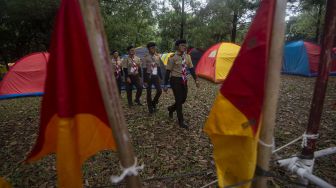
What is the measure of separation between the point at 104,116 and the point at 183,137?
4199 mm

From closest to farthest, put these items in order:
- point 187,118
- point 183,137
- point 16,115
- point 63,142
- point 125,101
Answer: point 63,142, point 183,137, point 187,118, point 16,115, point 125,101

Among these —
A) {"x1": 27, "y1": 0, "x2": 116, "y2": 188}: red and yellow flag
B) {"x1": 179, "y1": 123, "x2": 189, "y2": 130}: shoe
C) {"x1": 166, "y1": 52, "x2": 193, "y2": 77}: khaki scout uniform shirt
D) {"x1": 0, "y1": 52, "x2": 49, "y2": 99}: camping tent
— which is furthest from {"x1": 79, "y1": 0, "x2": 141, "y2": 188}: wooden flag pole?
{"x1": 0, "y1": 52, "x2": 49, "y2": 99}: camping tent

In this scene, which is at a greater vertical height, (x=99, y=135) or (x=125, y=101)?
(x=99, y=135)

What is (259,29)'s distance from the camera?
1.79m

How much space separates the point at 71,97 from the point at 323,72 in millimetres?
2125

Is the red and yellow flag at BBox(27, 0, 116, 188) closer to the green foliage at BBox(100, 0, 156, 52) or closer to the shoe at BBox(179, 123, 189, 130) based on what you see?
the shoe at BBox(179, 123, 189, 130)

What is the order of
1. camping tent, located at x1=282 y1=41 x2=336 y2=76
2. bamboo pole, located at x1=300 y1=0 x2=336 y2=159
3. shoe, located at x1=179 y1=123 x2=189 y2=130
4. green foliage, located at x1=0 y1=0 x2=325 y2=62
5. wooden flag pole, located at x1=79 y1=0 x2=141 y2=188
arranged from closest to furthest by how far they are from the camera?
wooden flag pole, located at x1=79 y1=0 x2=141 y2=188 < bamboo pole, located at x1=300 y1=0 x2=336 y2=159 < shoe, located at x1=179 y1=123 x2=189 y2=130 < camping tent, located at x1=282 y1=41 x2=336 y2=76 < green foliage, located at x1=0 y1=0 x2=325 y2=62

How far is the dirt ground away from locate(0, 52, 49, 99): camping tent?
10.9 ft

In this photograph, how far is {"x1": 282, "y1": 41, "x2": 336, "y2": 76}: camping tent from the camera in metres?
15.3

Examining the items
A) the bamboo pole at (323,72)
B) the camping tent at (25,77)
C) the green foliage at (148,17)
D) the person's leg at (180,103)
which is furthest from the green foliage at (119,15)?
the bamboo pole at (323,72)

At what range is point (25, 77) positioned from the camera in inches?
504

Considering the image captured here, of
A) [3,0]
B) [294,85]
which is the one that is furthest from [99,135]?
[3,0]

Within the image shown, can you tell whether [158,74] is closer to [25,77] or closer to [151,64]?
[151,64]

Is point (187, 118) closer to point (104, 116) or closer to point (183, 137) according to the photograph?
point (183, 137)
